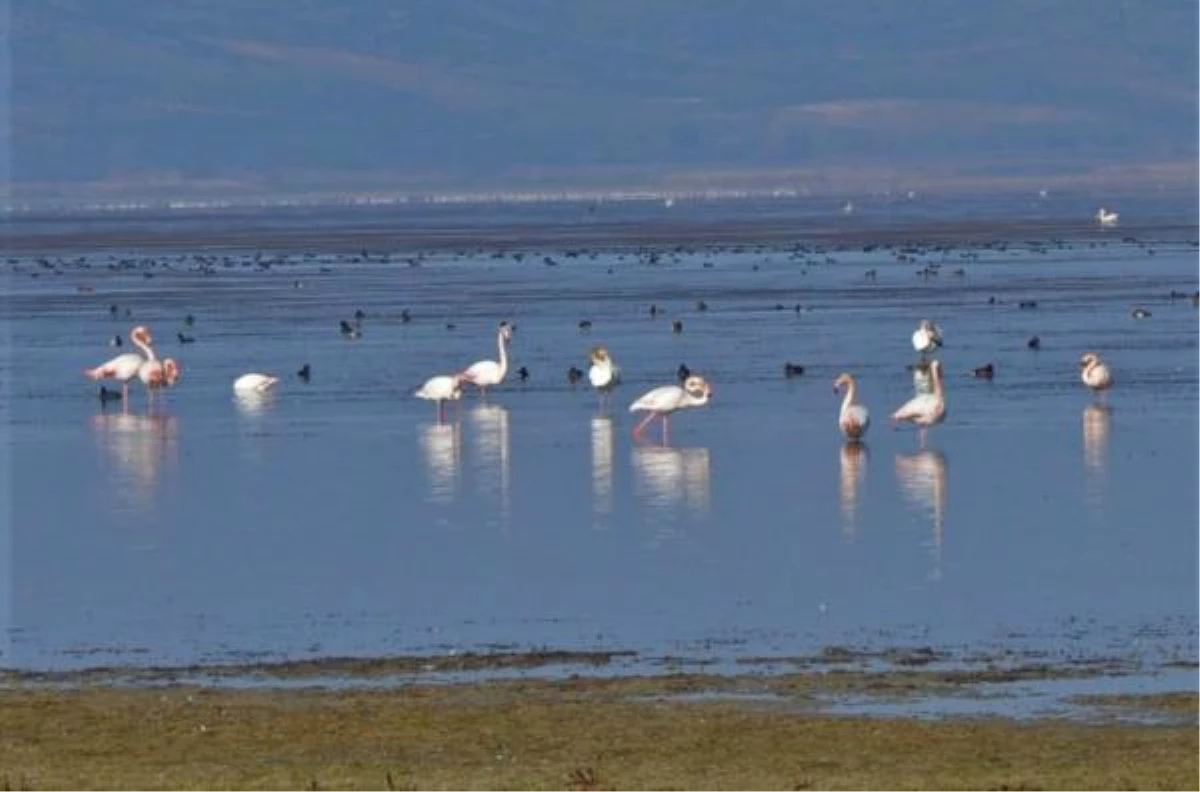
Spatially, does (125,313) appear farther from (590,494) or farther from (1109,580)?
(1109,580)

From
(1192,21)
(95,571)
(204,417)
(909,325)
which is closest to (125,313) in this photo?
(909,325)

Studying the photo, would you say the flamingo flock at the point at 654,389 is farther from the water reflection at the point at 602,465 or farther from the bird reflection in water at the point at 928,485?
the bird reflection in water at the point at 928,485

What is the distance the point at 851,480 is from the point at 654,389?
7692 mm

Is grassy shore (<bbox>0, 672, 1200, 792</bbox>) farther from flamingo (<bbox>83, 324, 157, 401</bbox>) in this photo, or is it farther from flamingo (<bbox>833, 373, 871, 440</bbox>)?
flamingo (<bbox>83, 324, 157, 401</bbox>)

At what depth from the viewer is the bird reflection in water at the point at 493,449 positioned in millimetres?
21391

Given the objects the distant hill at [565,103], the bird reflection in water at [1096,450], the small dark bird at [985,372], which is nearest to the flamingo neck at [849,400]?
the bird reflection in water at [1096,450]

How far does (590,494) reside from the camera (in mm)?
21031

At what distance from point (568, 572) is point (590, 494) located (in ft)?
12.1

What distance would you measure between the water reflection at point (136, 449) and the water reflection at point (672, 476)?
127 inches

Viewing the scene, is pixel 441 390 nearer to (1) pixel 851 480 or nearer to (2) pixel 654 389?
(2) pixel 654 389

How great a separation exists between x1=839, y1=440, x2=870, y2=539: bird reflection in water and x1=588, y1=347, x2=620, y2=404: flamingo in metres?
4.76

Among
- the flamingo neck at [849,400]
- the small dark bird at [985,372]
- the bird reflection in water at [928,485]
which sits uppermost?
the flamingo neck at [849,400]

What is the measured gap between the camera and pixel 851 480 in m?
21.6

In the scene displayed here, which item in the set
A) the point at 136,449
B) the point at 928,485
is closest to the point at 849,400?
the point at 928,485
